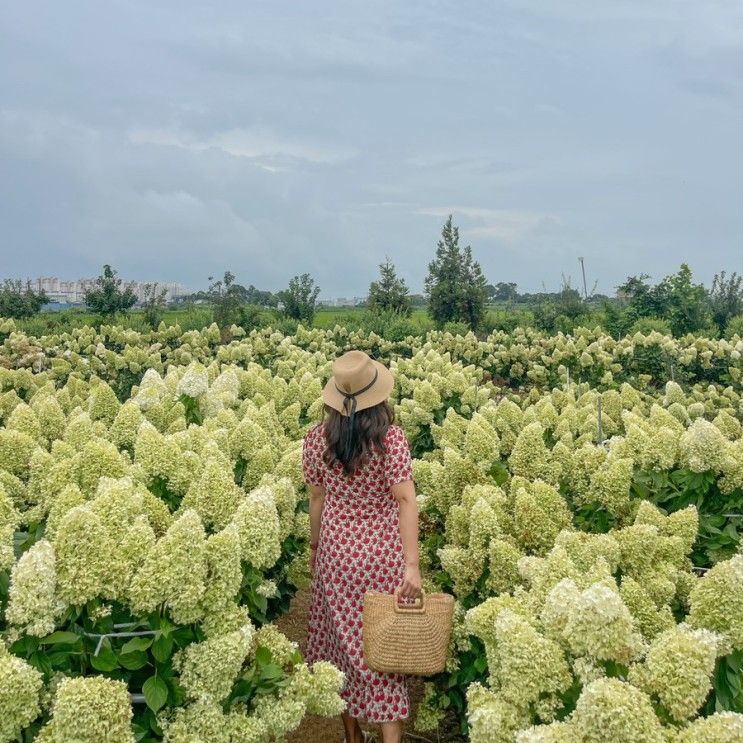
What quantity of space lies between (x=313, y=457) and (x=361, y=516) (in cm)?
34

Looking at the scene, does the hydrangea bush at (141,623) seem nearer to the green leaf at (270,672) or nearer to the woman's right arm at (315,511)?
the green leaf at (270,672)

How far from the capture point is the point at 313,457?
135 inches

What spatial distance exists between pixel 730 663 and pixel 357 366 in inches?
69.2

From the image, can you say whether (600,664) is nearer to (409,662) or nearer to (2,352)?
(409,662)

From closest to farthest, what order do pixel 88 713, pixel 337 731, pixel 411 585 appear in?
pixel 88 713, pixel 411 585, pixel 337 731

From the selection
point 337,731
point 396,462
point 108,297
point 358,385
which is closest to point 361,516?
point 396,462

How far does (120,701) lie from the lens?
2.18 meters

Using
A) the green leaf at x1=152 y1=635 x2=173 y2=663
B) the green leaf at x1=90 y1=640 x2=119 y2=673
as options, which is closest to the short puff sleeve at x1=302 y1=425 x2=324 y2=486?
the green leaf at x1=152 y1=635 x2=173 y2=663

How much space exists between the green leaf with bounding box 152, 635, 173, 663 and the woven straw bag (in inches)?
39.2

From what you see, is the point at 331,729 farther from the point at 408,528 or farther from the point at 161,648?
the point at 161,648

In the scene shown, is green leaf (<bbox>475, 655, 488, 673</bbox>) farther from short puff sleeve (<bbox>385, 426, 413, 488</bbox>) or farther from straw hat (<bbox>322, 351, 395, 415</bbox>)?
straw hat (<bbox>322, 351, 395, 415</bbox>)

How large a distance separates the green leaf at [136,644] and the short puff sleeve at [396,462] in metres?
1.20

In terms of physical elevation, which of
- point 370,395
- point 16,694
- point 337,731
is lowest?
point 337,731

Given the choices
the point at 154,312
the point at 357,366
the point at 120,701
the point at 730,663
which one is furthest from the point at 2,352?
the point at 730,663
